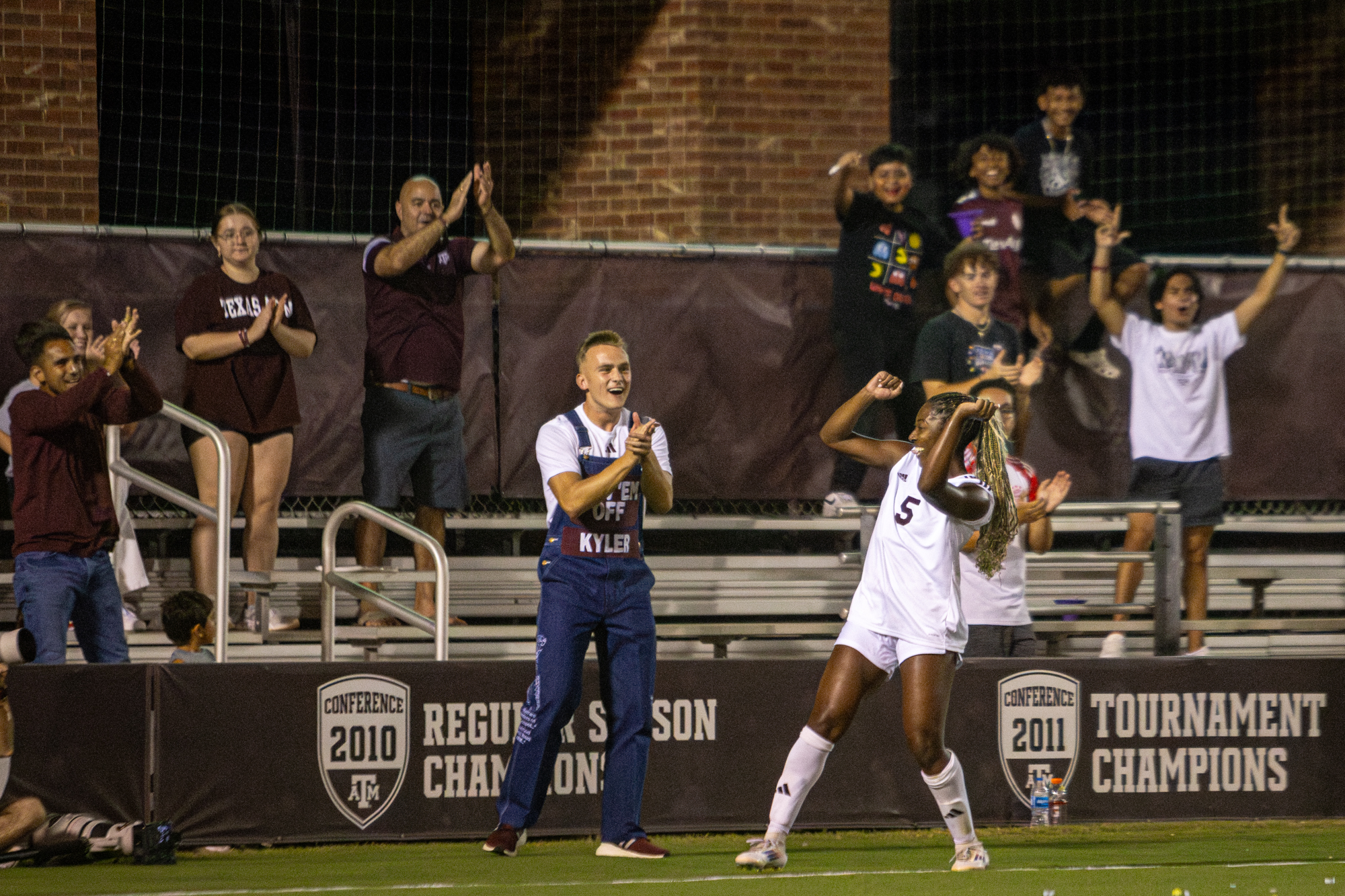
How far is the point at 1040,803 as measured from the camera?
870cm

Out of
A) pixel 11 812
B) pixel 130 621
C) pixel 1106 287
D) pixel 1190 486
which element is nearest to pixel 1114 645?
pixel 1190 486

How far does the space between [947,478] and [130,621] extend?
4.99 meters

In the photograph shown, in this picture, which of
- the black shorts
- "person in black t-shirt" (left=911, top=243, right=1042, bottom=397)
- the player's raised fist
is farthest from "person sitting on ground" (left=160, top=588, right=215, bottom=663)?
"person in black t-shirt" (left=911, top=243, right=1042, bottom=397)

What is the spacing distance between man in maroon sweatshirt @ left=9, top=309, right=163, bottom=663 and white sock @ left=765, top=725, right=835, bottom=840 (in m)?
3.44

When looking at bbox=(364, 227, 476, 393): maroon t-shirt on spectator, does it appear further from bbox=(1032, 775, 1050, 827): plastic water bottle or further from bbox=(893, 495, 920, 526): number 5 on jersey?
bbox=(1032, 775, 1050, 827): plastic water bottle

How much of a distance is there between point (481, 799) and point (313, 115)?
291 inches

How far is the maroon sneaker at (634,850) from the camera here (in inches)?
289

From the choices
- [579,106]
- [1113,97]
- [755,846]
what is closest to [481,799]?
[755,846]

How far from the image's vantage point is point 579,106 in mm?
12836

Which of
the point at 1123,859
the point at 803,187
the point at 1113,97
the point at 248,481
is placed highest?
the point at 1113,97

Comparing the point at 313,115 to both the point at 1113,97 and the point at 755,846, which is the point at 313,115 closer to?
the point at 1113,97

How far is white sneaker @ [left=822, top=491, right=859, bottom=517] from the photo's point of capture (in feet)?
34.0

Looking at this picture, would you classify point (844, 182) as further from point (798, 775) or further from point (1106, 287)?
point (798, 775)

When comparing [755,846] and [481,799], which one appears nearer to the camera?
[755,846]
